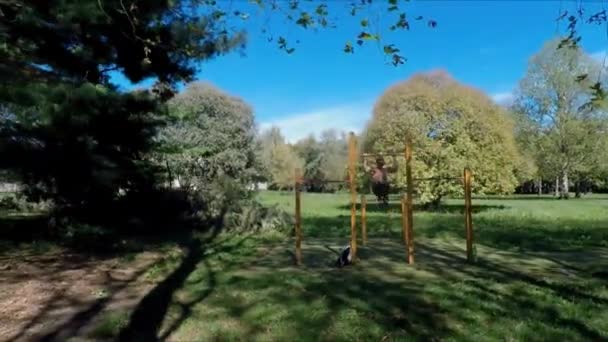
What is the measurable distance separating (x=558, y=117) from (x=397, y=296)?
3336 centimetres

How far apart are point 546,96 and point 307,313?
34028 mm

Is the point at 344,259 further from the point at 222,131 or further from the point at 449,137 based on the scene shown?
the point at 222,131

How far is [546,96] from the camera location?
113ft

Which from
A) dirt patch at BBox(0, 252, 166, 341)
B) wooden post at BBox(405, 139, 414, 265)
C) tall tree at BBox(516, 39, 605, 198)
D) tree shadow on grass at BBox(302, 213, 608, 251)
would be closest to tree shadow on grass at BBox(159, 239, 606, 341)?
wooden post at BBox(405, 139, 414, 265)

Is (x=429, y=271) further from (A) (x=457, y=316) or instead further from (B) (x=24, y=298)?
(B) (x=24, y=298)

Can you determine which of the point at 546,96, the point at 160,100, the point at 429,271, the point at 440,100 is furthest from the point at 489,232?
the point at 546,96

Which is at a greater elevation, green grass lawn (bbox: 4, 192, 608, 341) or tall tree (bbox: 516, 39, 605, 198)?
tall tree (bbox: 516, 39, 605, 198)

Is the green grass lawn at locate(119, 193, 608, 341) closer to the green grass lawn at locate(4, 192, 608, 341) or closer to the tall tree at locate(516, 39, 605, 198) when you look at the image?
the green grass lawn at locate(4, 192, 608, 341)

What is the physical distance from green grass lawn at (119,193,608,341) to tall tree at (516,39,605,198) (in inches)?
1085

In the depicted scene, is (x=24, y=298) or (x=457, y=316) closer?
(x=457, y=316)

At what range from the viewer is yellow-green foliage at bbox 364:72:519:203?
2098 cm

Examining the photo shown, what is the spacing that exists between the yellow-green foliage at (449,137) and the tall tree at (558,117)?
1218 cm

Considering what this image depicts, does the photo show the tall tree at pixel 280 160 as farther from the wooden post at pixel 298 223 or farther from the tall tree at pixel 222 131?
the wooden post at pixel 298 223

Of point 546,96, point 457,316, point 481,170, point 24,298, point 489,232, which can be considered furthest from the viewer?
point 546,96
